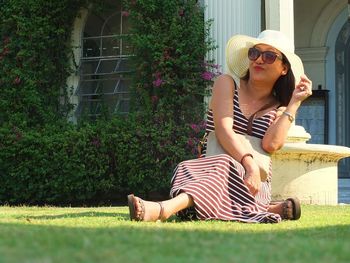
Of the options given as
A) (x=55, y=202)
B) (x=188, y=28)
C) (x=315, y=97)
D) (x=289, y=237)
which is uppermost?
(x=188, y=28)

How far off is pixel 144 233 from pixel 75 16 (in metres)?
7.93

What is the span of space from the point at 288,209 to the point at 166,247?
2171 mm

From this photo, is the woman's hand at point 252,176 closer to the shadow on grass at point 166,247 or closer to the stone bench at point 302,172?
the shadow on grass at point 166,247

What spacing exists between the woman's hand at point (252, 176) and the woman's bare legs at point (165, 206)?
14.8 inches

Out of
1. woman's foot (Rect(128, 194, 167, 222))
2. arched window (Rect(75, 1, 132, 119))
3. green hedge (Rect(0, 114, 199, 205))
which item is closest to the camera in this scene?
woman's foot (Rect(128, 194, 167, 222))

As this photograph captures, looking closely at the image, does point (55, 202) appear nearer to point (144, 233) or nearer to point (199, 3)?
point (199, 3)

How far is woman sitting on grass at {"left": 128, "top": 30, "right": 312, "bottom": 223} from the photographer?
4.38 meters

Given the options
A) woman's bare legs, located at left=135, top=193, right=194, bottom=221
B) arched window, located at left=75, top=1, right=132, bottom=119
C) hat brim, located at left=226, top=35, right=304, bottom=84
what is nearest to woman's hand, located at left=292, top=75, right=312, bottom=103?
hat brim, located at left=226, top=35, right=304, bottom=84

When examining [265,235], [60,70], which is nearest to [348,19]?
[60,70]

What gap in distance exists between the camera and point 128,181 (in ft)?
30.9

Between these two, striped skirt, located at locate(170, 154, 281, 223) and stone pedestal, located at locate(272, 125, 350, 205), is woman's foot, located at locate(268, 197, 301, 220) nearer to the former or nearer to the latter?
striped skirt, located at locate(170, 154, 281, 223)

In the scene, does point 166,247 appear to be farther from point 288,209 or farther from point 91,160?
point 91,160

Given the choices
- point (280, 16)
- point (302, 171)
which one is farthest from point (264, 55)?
point (280, 16)

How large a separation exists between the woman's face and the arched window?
18.8 ft
